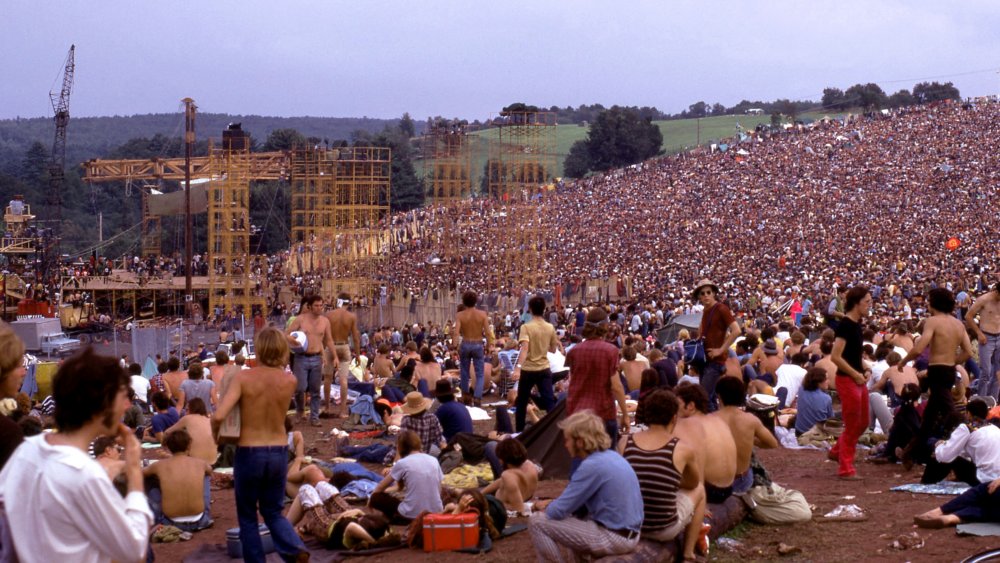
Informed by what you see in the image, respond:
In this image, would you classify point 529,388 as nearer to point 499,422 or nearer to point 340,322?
point 499,422

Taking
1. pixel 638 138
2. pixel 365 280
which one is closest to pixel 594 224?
pixel 365 280

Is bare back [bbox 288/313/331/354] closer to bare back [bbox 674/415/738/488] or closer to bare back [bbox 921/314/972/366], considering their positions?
bare back [bbox 674/415/738/488]

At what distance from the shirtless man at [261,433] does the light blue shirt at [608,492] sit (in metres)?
1.59

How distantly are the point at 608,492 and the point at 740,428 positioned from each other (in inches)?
77.1

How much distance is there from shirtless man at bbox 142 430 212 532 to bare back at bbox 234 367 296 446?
6.75 feet

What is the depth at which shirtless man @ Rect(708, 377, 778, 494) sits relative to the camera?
7.82 meters

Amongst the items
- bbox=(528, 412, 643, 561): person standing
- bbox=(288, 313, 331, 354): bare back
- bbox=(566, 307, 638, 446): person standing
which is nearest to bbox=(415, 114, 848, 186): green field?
bbox=(288, 313, 331, 354): bare back

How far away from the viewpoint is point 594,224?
5909cm

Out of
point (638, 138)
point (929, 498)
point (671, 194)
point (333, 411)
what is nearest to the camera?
point (929, 498)

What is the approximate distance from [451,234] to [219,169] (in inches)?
540

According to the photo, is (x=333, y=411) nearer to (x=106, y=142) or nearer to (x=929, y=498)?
(x=929, y=498)

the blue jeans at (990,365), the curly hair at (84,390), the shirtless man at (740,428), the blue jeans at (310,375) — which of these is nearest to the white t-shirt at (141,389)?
the blue jeans at (310,375)

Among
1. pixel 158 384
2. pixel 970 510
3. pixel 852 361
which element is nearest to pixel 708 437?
pixel 970 510

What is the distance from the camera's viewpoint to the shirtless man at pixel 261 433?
630cm
